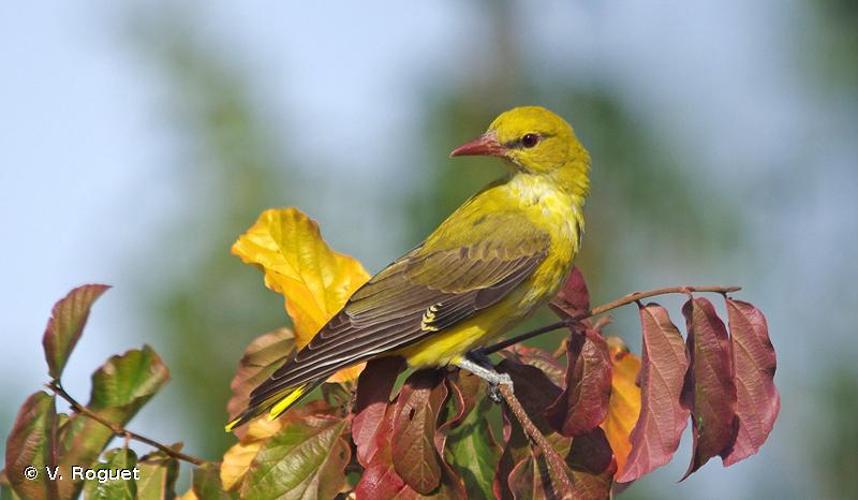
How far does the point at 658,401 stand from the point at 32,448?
1.54 metres

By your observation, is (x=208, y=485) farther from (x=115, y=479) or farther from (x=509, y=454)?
(x=509, y=454)

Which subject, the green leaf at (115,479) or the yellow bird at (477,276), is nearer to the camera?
the green leaf at (115,479)

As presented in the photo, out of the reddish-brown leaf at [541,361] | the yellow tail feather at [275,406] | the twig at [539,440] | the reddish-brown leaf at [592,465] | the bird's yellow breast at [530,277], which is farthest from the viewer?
the bird's yellow breast at [530,277]

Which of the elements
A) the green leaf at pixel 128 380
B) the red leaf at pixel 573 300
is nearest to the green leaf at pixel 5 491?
the green leaf at pixel 128 380

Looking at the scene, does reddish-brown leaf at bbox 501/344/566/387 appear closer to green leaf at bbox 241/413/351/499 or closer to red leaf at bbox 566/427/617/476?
red leaf at bbox 566/427/617/476

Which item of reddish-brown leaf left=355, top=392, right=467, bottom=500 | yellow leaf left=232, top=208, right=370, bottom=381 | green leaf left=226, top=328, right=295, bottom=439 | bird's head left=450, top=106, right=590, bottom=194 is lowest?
reddish-brown leaf left=355, top=392, right=467, bottom=500

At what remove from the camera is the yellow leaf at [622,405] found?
3486 mm

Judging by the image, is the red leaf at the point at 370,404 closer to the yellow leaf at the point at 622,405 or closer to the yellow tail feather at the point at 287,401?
the yellow tail feather at the point at 287,401

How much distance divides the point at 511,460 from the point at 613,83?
662cm

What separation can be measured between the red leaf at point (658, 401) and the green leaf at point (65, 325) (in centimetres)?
138

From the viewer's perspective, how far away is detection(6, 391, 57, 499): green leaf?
290cm

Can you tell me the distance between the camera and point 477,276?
3977mm

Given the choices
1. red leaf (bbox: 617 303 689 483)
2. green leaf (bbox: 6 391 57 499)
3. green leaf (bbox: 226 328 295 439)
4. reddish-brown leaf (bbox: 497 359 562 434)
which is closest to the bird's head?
green leaf (bbox: 226 328 295 439)

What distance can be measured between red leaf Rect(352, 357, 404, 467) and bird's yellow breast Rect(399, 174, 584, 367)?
0.26 metres
